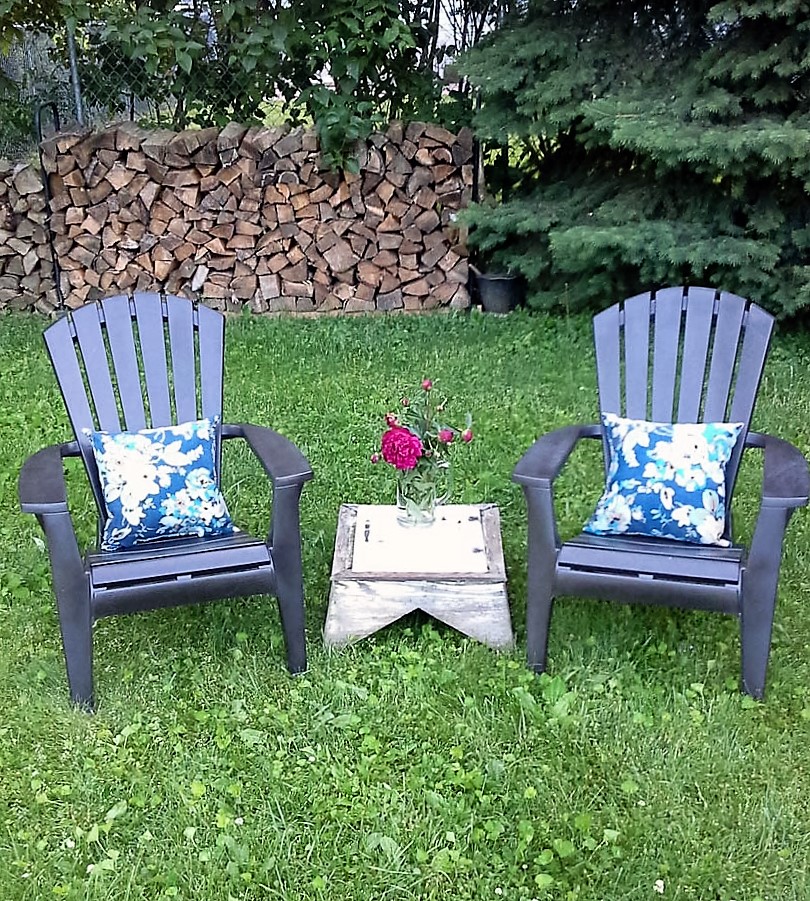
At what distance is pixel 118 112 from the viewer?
527 cm

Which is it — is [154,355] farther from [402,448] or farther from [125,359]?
[402,448]

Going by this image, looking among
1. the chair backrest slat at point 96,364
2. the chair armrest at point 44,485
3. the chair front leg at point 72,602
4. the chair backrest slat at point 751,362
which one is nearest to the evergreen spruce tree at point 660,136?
the chair backrest slat at point 751,362

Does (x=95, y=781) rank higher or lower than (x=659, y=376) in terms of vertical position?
lower

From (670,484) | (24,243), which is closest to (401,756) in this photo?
(670,484)

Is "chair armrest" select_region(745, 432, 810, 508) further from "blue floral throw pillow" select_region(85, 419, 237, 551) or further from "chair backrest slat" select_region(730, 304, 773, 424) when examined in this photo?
"blue floral throw pillow" select_region(85, 419, 237, 551)

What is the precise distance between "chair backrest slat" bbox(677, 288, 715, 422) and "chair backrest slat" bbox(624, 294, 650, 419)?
11cm

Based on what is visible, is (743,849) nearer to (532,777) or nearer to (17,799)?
(532,777)

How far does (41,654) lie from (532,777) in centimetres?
133

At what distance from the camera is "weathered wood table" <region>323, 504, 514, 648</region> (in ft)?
7.88

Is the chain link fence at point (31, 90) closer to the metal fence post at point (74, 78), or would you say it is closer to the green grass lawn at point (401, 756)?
the metal fence post at point (74, 78)

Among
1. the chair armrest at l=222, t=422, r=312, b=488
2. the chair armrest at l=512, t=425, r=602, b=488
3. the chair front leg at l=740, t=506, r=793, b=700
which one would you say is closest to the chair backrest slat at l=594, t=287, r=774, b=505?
the chair armrest at l=512, t=425, r=602, b=488

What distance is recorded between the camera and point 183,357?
2713mm

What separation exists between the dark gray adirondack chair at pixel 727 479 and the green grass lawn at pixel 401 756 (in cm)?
19

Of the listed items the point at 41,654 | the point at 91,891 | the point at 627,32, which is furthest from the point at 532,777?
the point at 627,32
